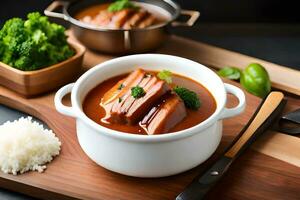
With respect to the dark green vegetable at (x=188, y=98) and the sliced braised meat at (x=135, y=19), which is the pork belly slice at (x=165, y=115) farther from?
the sliced braised meat at (x=135, y=19)

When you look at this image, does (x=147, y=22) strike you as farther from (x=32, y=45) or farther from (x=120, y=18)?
(x=32, y=45)

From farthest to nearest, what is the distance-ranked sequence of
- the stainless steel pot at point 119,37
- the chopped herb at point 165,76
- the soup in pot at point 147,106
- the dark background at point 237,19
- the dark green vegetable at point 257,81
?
1. the dark background at point 237,19
2. the stainless steel pot at point 119,37
3. the dark green vegetable at point 257,81
4. the chopped herb at point 165,76
5. the soup in pot at point 147,106

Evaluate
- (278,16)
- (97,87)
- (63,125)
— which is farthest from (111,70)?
(278,16)

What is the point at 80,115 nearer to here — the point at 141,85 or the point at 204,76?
the point at 141,85

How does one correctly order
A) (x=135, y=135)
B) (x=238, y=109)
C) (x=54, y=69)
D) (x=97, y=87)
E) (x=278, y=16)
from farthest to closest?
(x=278, y=16) → (x=54, y=69) → (x=97, y=87) → (x=238, y=109) → (x=135, y=135)

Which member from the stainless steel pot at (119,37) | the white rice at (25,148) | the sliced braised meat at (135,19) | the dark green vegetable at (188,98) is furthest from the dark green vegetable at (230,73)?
the white rice at (25,148)

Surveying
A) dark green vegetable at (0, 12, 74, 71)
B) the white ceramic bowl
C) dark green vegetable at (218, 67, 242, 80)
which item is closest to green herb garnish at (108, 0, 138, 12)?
dark green vegetable at (0, 12, 74, 71)
